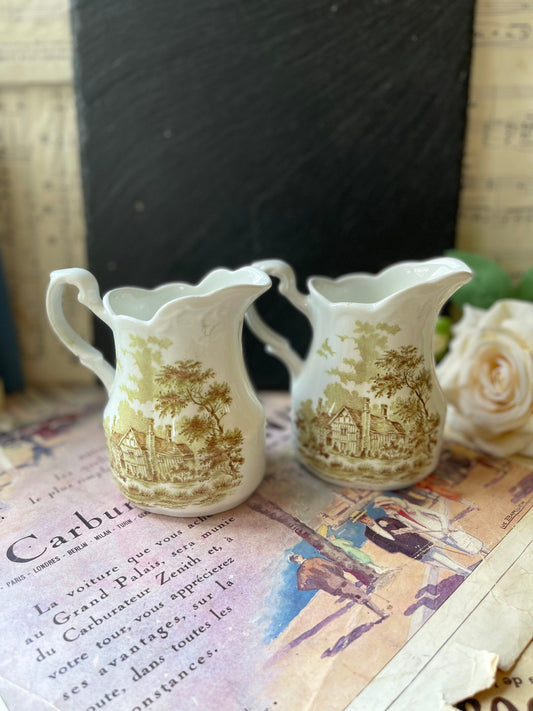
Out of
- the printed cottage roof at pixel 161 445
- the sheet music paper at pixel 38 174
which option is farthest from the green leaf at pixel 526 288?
the sheet music paper at pixel 38 174

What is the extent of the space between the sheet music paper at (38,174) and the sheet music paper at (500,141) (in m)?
0.48

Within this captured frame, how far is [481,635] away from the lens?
0.40 m

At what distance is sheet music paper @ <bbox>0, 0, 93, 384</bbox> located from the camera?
2.32 ft

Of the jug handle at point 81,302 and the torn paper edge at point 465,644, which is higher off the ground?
the jug handle at point 81,302

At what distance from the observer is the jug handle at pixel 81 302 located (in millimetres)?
490

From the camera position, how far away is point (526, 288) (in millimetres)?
677

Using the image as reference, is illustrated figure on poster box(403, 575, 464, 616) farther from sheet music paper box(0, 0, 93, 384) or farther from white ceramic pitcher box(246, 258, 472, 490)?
sheet music paper box(0, 0, 93, 384)

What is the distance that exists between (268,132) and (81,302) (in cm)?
31

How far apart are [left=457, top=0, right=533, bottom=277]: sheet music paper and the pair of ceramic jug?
0.22 metres

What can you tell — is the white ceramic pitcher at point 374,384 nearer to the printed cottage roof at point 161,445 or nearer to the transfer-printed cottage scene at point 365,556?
the transfer-printed cottage scene at point 365,556

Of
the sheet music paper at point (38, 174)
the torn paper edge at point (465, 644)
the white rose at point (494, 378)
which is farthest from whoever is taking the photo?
the sheet music paper at point (38, 174)

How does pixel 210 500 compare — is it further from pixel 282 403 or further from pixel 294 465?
pixel 282 403

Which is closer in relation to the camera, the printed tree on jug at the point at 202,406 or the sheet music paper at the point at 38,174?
the printed tree on jug at the point at 202,406

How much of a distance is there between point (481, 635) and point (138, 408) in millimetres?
302
